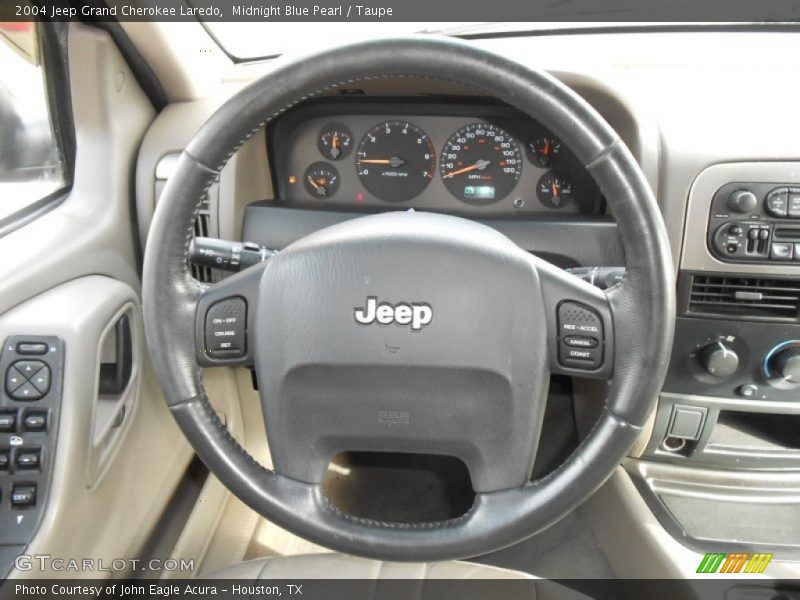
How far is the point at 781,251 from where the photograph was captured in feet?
4.15

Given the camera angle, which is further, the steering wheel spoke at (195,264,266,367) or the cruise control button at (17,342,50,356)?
the cruise control button at (17,342,50,356)

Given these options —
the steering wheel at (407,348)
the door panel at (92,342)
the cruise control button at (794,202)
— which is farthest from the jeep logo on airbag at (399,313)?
the cruise control button at (794,202)

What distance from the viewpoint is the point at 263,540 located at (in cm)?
177

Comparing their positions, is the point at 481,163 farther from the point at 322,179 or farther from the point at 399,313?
the point at 399,313

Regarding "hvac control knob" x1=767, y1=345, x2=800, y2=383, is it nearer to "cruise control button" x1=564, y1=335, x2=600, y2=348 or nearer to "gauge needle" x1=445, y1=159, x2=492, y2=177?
"cruise control button" x1=564, y1=335, x2=600, y2=348

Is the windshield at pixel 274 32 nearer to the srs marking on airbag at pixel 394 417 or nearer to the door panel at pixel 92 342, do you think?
the door panel at pixel 92 342

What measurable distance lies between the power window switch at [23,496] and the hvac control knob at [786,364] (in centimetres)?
140

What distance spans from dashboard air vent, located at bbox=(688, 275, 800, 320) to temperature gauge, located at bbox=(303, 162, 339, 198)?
838 mm

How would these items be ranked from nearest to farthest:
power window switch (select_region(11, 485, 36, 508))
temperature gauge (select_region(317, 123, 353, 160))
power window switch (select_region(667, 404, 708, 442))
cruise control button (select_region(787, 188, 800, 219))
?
power window switch (select_region(11, 485, 36, 508)) → cruise control button (select_region(787, 188, 800, 219)) → power window switch (select_region(667, 404, 708, 442)) → temperature gauge (select_region(317, 123, 353, 160))

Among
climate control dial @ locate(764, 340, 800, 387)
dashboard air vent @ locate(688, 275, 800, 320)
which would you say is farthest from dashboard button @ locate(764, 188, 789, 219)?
climate control dial @ locate(764, 340, 800, 387)

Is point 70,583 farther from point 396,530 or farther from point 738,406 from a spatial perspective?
point 738,406

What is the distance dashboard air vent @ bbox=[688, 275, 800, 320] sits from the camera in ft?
4.29

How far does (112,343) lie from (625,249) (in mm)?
969

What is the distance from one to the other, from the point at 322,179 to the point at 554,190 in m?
0.56
